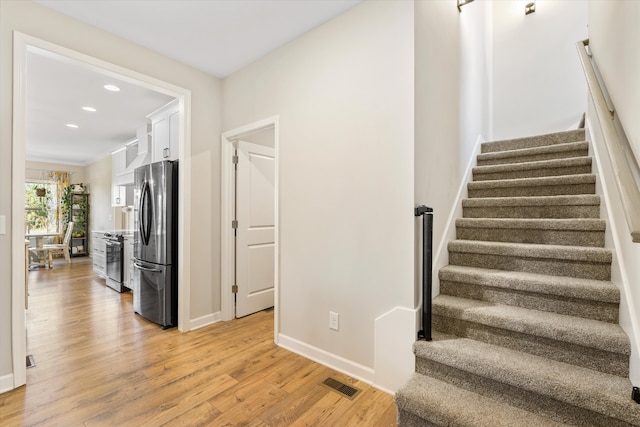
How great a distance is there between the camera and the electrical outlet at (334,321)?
2.25 metres

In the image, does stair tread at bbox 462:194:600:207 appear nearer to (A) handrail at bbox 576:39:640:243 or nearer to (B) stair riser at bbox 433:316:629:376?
(A) handrail at bbox 576:39:640:243

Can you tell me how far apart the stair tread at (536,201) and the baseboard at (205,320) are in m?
2.80

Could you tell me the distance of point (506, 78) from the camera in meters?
4.11

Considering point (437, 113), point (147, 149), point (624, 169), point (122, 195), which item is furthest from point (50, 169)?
point (624, 169)

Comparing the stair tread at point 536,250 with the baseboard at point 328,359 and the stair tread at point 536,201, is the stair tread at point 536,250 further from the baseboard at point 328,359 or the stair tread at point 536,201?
the baseboard at point 328,359

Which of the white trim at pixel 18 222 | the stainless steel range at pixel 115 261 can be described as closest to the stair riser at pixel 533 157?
the white trim at pixel 18 222

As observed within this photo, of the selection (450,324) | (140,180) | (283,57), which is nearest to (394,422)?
(450,324)

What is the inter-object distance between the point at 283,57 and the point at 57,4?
5.47 feet

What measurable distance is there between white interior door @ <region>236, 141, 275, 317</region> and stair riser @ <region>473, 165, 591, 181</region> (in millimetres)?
2390

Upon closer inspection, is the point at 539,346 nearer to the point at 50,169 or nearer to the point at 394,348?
the point at 394,348

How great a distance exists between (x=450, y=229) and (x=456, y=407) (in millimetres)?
1361

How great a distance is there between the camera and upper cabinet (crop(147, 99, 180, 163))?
3248 millimetres

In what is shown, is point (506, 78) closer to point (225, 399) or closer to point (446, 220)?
point (446, 220)

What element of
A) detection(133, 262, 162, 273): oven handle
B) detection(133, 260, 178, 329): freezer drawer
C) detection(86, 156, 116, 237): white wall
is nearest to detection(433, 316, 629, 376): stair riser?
detection(133, 260, 178, 329): freezer drawer
